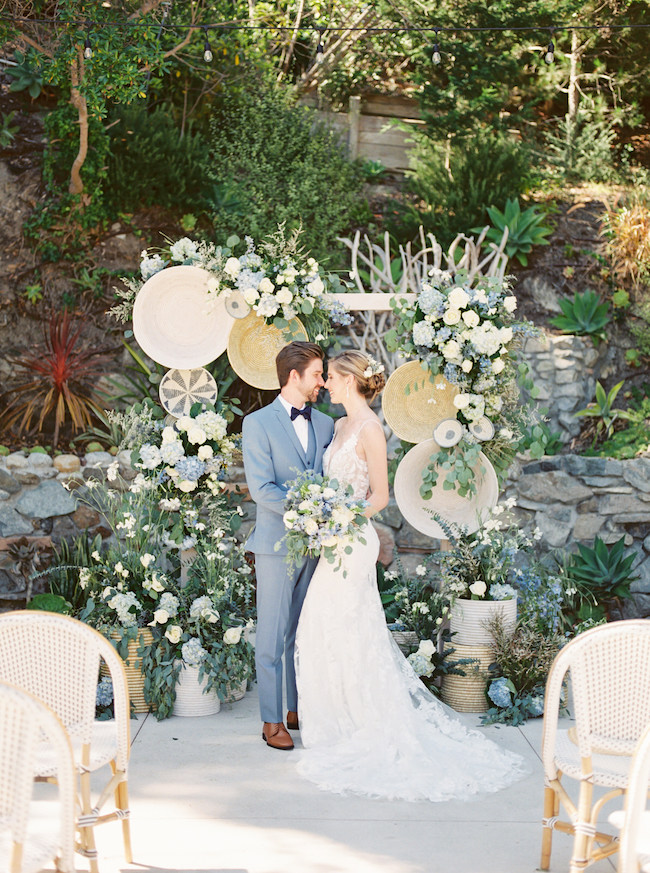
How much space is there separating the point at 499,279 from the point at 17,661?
3046mm

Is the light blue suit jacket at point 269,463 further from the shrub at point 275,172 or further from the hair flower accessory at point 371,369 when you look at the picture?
the shrub at point 275,172

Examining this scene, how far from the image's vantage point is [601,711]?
9.48ft

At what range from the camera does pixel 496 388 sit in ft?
16.0

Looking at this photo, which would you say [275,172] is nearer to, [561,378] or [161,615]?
[561,378]

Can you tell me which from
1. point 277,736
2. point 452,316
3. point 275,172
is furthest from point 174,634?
point 275,172

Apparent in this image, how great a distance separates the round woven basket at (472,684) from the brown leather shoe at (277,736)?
3.43 ft

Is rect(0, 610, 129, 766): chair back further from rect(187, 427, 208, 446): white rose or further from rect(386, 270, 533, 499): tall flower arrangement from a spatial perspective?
rect(386, 270, 533, 499): tall flower arrangement

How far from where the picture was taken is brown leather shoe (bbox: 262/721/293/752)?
428 cm

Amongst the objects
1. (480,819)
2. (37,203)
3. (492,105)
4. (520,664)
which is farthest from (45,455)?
(492,105)

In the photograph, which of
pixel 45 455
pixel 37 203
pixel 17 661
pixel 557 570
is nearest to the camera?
pixel 17 661

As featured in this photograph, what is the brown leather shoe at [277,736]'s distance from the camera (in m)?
4.28

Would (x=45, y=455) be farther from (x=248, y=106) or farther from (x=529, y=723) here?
(x=248, y=106)

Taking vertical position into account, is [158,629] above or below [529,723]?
above

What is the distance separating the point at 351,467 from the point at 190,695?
154cm
